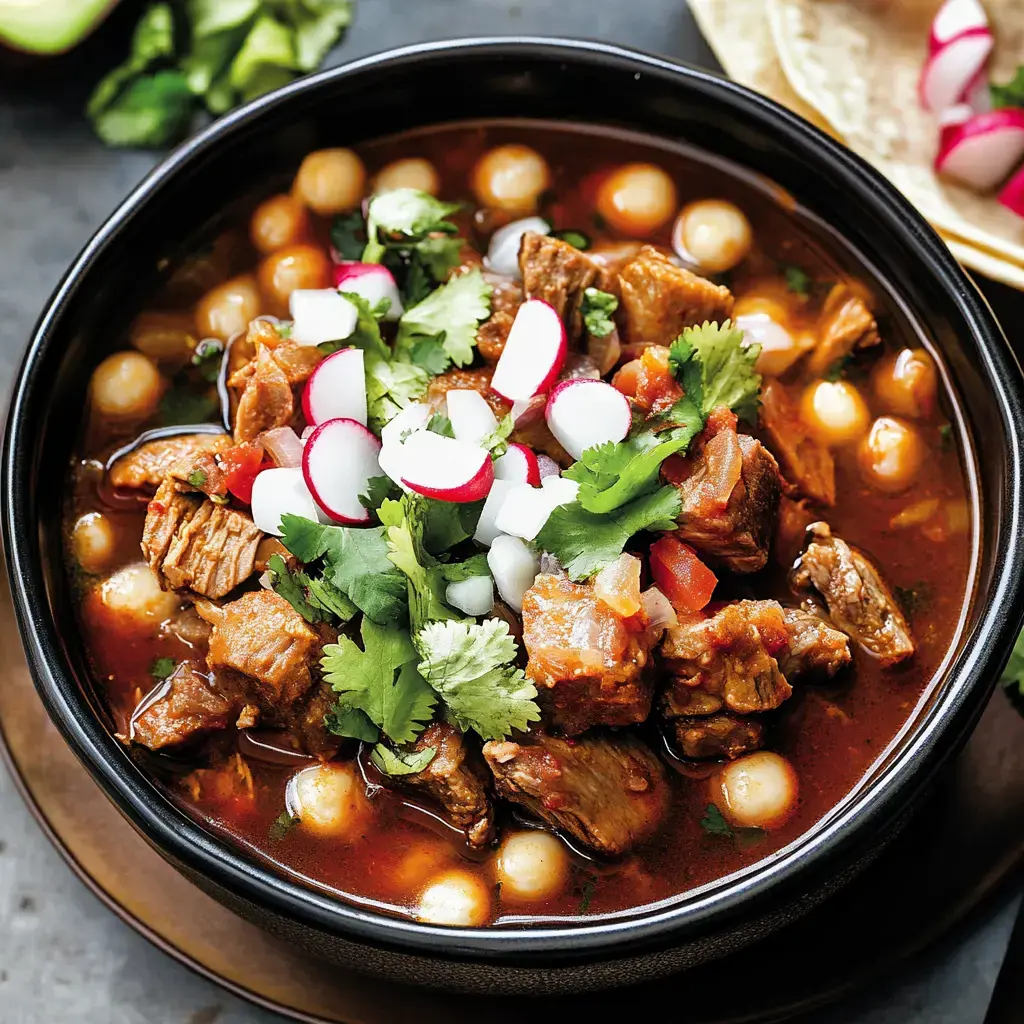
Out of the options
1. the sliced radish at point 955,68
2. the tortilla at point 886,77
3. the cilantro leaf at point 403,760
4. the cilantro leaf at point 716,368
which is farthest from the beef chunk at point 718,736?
the sliced radish at point 955,68

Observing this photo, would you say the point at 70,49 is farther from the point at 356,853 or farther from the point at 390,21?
the point at 356,853

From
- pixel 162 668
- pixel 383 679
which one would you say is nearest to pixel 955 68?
pixel 383 679

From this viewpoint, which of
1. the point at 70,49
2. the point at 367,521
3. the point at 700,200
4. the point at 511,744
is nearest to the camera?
the point at 511,744

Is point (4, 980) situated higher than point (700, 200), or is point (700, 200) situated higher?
point (700, 200)

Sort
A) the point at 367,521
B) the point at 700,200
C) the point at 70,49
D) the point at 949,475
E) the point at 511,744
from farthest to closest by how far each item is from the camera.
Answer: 1. the point at 70,49
2. the point at 700,200
3. the point at 949,475
4. the point at 367,521
5. the point at 511,744

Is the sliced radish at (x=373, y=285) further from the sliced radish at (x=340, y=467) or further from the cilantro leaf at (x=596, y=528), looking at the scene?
the cilantro leaf at (x=596, y=528)

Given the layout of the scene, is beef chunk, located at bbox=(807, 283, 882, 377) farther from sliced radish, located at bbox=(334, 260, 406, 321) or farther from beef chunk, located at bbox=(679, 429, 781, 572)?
sliced radish, located at bbox=(334, 260, 406, 321)


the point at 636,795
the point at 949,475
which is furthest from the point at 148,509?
the point at 949,475
